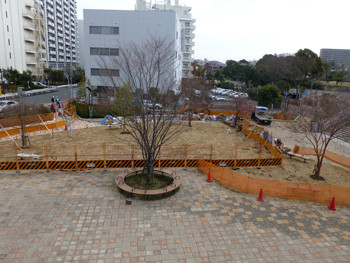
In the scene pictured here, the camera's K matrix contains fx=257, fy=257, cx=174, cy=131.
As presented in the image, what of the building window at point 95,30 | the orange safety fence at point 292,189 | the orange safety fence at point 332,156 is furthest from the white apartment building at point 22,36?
the orange safety fence at point 292,189

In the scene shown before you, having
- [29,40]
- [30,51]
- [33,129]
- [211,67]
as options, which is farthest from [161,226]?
[211,67]

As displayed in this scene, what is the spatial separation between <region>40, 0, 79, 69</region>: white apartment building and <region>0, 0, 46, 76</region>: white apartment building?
8.40 metres

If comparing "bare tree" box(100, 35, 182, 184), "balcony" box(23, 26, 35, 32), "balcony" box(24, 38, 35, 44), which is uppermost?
"balcony" box(23, 26, 35, 32)

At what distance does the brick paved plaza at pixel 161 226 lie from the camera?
715 cm

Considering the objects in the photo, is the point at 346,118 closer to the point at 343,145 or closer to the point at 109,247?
the point at 343,145

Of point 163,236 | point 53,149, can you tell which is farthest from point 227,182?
point 53,149

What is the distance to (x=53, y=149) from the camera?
52.5 feet

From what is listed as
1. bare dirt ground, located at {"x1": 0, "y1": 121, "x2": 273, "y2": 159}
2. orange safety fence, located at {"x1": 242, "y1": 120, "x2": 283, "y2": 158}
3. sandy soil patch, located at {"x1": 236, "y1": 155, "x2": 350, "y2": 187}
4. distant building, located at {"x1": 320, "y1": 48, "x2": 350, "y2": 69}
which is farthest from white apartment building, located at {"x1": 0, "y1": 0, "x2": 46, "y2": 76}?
distant building, located at {"x1": 320, "y1": 48, "x2": 350, "y2": 69}

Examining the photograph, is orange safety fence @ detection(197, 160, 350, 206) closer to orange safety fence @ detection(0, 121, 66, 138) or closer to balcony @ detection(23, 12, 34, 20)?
orange safety fence @ detection(0, 121, 66, 138)

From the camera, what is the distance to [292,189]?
1042cm

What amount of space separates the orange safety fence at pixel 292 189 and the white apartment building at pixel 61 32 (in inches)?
2588

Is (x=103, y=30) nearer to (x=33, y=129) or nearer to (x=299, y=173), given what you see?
(x=33, y=129)

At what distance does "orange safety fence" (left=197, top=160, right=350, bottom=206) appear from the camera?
10.2 m

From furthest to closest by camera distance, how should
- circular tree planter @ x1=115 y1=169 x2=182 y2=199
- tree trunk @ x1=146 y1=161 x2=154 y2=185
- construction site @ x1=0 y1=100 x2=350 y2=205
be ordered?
construction site @ x1=0 y1=100 x2=350 y2=205 → tree trunk @ x1=146 y1=161 x2=154 y2=185 → circular tree planter @ x1=115 y1=169 x2=182 y2=199
